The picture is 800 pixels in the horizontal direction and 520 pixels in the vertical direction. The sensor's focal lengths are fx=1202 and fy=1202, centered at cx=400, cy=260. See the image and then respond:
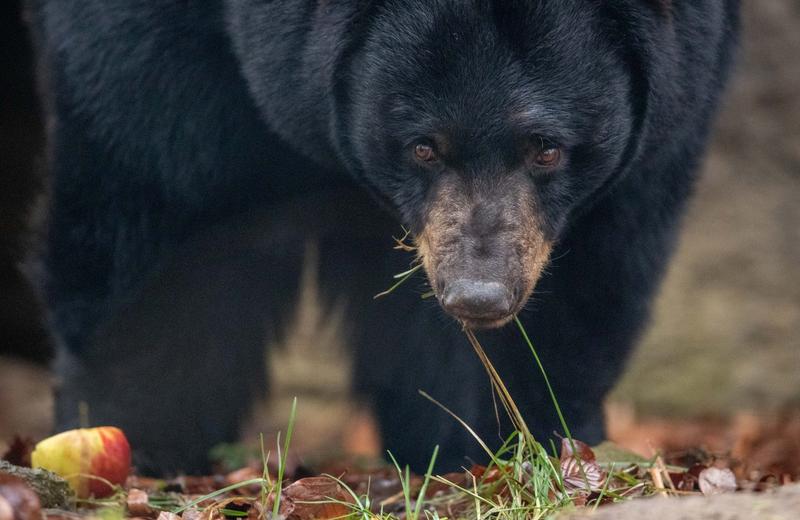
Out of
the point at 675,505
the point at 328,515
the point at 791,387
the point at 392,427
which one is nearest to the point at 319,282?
the point at 392,427

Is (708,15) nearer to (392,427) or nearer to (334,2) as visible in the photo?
(334,2)

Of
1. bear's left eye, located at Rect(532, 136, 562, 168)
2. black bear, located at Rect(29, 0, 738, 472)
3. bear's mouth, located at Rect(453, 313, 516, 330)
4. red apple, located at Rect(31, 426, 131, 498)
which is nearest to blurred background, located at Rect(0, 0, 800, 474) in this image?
black bear, located at Rect(29, 0, 738, 472)

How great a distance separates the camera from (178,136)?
445 cm

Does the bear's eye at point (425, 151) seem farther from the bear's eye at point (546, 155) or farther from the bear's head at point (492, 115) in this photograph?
the bear's eye at point (546, 155)

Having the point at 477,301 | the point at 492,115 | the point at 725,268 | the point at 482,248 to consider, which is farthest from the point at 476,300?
the point at 725,268

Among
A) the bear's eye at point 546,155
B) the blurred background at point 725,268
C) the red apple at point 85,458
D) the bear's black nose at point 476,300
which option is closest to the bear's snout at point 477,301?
the bear's black nose at point 476,300

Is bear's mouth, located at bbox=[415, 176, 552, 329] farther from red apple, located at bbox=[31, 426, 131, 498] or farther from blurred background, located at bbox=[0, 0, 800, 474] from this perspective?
blurred background, located at bbox=[0, 0, 800, 474]

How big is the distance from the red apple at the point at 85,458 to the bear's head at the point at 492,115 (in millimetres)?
1068

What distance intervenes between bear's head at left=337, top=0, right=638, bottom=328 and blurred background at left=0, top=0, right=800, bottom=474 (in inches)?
158

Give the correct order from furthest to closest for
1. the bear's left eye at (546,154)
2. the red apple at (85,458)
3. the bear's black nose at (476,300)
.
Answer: the bear's left eye at (546,154) < the red apple at (85,458) < the bear's black nose at (476,300)

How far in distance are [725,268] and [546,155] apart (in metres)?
4.47

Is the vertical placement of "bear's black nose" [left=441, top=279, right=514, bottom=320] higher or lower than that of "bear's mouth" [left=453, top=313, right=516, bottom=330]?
higher

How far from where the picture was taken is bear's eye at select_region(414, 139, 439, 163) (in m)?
3.61

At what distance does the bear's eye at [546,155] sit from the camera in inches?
141
